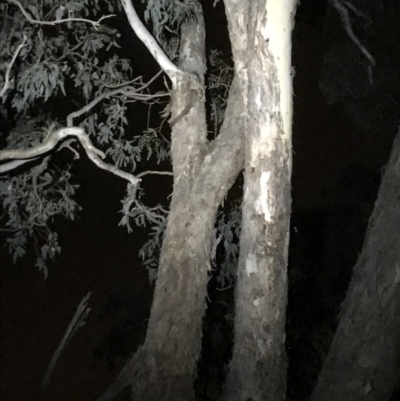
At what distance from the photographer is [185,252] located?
340 cm

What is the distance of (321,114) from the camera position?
33.9 feet

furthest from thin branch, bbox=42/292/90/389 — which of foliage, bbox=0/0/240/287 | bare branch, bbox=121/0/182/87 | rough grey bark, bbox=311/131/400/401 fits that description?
rough grey bark, bbox=311/131/400/401

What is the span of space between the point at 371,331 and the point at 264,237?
713 millimetres

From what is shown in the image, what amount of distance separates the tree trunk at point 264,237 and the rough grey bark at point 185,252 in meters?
0.33

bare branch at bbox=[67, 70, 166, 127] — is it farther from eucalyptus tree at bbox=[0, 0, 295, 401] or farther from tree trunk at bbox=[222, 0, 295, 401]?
tree trunk at bbox=[222, 0, 295, 401]

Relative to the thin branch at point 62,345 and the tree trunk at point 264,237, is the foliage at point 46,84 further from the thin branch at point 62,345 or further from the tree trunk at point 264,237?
the tree trunk at point 264,237

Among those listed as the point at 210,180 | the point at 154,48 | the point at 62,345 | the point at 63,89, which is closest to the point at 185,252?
the point at 210,180

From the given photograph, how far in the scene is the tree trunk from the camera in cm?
292

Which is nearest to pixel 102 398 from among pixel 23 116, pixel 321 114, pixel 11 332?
pixel 23 116

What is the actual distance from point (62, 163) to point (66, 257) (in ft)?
13.0

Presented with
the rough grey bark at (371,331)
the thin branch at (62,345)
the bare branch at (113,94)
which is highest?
the bare branch at (113,94)

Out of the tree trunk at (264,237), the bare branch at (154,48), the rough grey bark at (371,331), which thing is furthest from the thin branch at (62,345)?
the rough grey bark at (371,331)

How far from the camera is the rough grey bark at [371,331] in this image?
111 inches

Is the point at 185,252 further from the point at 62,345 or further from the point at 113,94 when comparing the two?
the point at 62,345
